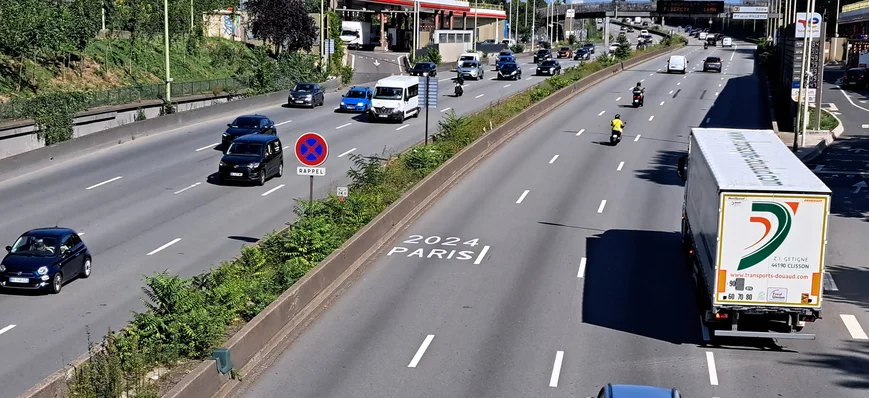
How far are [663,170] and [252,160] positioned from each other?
52.5ft

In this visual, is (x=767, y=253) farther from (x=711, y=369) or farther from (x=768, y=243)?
(x=711, y=369)

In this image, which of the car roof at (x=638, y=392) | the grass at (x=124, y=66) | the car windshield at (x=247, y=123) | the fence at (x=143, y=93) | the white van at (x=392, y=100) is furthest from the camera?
the grass at (x=124, y=66)

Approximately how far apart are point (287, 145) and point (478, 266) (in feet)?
71.4

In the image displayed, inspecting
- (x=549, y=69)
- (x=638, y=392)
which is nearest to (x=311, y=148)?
(x=638, y=392)

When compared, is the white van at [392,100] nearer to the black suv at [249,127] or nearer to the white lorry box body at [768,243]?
the black suv at [249,127]

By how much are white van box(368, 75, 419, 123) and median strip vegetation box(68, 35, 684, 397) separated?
20.1m

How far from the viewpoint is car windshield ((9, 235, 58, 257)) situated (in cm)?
2336

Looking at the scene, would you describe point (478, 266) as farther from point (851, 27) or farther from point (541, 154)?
point (851, 27)

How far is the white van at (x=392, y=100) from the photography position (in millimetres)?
52438

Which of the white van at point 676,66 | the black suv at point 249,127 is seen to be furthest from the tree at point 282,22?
the black suv at point 249,127

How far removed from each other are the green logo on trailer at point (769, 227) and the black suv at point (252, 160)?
21766 mm

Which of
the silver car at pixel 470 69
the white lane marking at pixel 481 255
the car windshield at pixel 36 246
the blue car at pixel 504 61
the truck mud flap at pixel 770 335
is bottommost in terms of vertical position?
the white lane marking at pixel 481 255

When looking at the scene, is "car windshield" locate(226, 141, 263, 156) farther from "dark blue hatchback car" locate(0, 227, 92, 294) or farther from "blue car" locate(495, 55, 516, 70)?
"blue car" locate(495, 55, 516, 70)

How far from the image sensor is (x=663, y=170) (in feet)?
127
